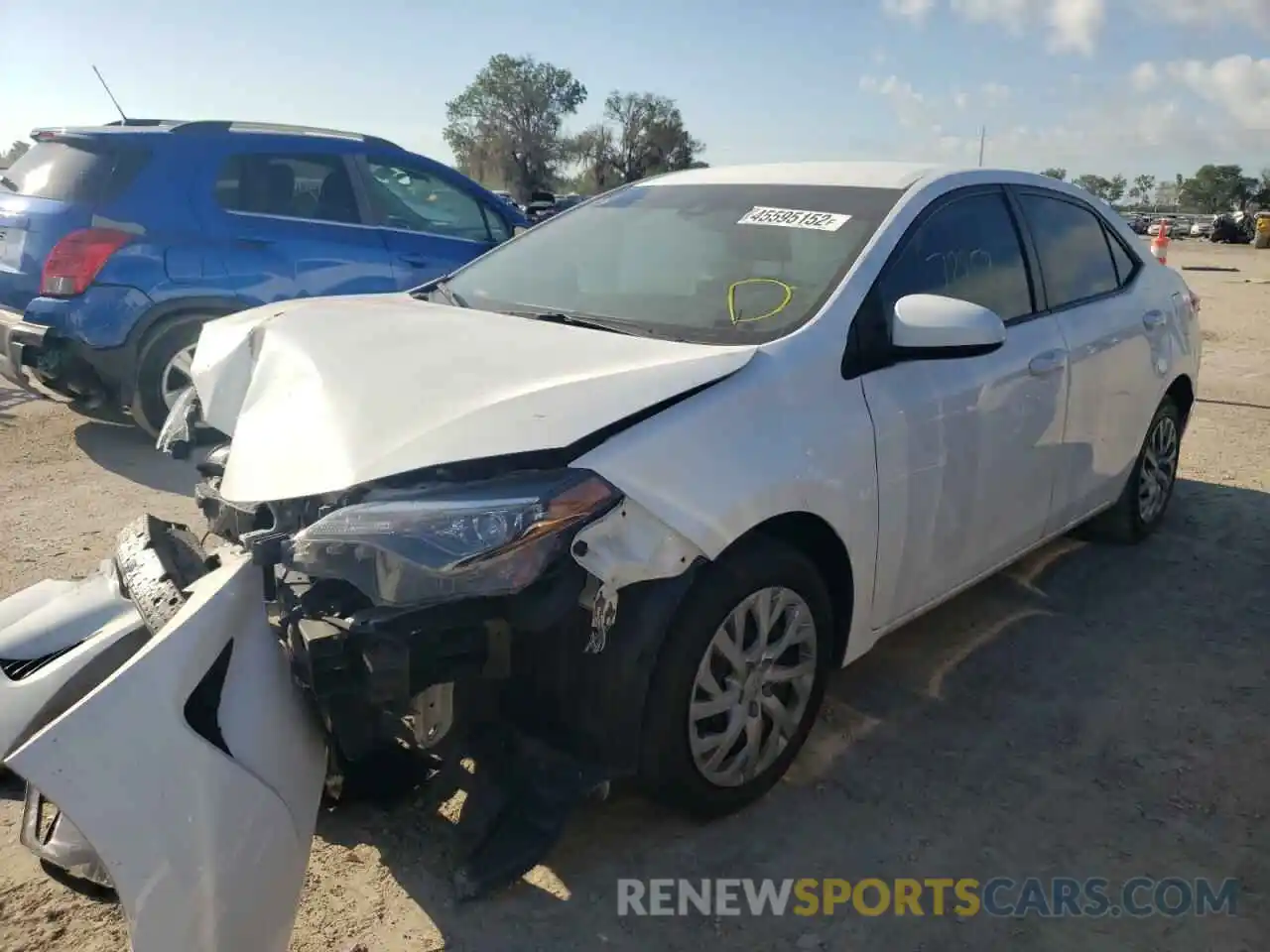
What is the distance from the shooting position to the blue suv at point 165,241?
5781 mm

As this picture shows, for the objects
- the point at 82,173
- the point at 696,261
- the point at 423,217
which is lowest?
the point at 696,261

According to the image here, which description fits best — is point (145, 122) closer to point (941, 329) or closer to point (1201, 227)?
point (941, 329)

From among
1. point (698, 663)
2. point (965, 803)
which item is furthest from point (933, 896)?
point (698, 663)

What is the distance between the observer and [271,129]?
260 inches

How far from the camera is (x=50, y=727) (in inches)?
70.3

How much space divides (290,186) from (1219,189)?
9262cm

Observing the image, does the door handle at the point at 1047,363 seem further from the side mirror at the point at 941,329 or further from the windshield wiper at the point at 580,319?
the windshield wiper at the point at 580,319

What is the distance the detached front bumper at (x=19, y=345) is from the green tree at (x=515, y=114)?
57025 millimetres

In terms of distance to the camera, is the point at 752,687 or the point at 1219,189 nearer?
the point at 752,687

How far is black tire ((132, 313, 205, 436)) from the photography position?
19.3ft

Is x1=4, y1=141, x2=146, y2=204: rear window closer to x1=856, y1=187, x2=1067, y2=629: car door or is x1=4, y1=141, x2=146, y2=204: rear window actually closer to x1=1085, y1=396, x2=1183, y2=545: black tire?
x1=856, y1=187, x2=1067, y2=629: car door

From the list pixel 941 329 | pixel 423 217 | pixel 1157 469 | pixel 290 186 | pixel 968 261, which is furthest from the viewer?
pixel 423 217

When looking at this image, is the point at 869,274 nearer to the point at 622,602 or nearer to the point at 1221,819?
the point at 622,602

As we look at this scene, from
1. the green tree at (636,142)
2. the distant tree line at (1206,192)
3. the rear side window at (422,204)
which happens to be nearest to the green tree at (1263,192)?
the distant tree line at (1206,192)
